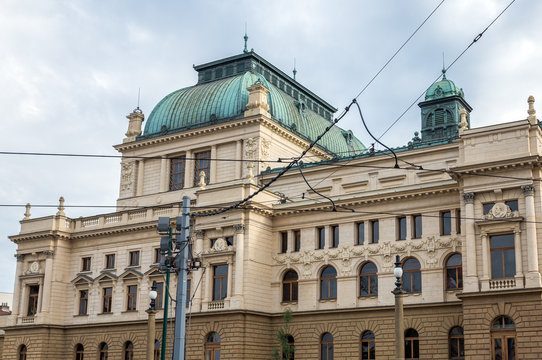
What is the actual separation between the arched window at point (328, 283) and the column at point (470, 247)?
38.2 feet

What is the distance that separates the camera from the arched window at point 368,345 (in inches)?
2077

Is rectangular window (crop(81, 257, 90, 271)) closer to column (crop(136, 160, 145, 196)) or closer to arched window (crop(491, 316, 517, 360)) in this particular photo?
column (crop(136, 160, 145, 196))

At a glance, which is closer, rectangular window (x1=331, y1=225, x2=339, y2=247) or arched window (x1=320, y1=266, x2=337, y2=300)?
arched window (x1=320, y1=266, x2=337, y2=300)

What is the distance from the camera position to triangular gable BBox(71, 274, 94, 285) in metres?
66.9

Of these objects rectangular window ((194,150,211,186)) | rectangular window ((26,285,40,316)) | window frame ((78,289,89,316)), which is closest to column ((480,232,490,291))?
rectangular window ((194,150,211,186))

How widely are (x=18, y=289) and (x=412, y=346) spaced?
3698cm

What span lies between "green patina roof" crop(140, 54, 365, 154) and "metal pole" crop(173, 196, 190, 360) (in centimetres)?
3889

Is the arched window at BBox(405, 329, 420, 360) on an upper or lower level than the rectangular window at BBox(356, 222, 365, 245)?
lower

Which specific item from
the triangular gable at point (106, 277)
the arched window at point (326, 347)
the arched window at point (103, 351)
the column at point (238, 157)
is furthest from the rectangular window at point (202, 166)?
the arched window at point (326, 347)

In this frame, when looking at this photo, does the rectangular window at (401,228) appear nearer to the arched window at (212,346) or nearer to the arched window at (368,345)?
the arched window at (368,345)

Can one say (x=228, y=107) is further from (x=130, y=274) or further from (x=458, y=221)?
(x=458, y=221)

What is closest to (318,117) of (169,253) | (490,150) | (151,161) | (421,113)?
(421,113)

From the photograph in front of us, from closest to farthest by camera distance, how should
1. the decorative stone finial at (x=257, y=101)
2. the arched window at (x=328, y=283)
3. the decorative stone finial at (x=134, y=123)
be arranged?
the arched window at (x=328, y=283)
the decorative stone finial at (x=257, y=101)
the decorative stone finial at (x=134, y=123)

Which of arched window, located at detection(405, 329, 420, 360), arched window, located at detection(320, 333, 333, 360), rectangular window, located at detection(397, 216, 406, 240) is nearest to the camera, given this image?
arched window, located at detection(405, 329, 420, 360)
